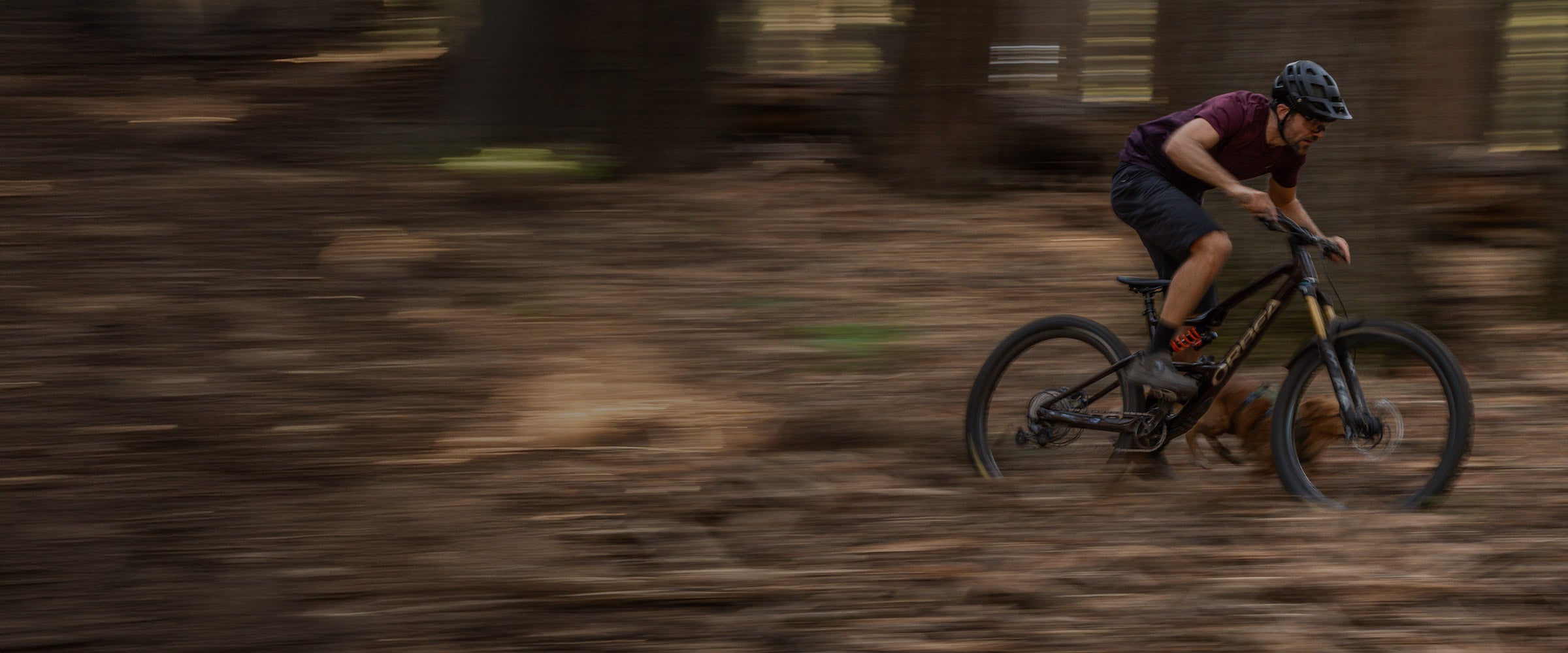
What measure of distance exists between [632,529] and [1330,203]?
4.04 metres

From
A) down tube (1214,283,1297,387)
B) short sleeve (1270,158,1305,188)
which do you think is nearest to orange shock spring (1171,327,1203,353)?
down tube (1214,283,1297,387)

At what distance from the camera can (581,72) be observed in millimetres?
9188

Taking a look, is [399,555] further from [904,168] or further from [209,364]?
[904,168]

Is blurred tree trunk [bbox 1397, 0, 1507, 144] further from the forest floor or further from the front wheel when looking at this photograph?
the front wheel

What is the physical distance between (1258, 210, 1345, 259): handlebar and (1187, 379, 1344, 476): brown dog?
1.84 ft

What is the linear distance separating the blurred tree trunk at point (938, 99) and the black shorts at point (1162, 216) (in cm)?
454

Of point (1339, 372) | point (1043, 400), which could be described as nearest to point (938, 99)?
point (1043, 400)

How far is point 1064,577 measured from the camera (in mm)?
4242

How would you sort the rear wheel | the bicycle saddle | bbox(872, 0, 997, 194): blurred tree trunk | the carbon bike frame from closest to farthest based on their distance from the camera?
the carbon bike frame → the bicycle saddle → the rear wheel → bbox(872, 0, 997, 194): blurred tree trunk

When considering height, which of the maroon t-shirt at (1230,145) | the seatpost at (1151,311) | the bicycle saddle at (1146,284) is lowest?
the seatpost at (1151,311)

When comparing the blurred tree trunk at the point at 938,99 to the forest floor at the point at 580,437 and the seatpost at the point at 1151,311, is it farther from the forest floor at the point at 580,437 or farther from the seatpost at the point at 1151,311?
the seatpost at the point at 1151,311

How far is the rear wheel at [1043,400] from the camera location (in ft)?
18.2

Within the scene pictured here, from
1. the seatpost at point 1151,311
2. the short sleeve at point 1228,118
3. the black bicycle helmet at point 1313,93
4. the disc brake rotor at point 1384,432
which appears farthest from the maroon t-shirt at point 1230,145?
the disc brake rotor at point 1384,432

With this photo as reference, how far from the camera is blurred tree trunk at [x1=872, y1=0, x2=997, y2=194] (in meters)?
9.72
